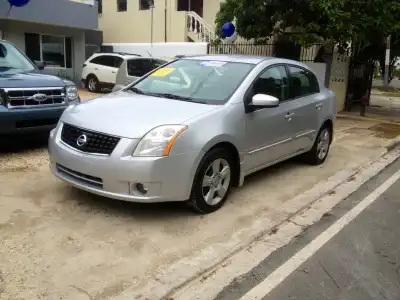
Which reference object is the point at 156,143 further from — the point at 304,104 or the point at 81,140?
the point at 304,104

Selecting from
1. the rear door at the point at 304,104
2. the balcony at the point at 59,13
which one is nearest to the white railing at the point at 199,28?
the balcony at the point at 59,13

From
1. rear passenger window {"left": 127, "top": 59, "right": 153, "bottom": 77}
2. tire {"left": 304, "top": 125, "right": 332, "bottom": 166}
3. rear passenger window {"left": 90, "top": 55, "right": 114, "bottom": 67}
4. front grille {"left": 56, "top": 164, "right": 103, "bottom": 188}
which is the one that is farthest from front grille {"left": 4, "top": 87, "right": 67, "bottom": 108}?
rear passenger window {"left": 90, "top": 55, "right": 114, "bottom": 67}

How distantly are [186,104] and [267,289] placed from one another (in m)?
2.13

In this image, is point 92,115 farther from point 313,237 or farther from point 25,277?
point 313,237

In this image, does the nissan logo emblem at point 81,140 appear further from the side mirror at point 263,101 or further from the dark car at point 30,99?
the dark car at point 30,99

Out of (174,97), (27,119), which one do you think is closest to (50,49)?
(27,119)

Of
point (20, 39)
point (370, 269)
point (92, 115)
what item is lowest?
point (370, 269)

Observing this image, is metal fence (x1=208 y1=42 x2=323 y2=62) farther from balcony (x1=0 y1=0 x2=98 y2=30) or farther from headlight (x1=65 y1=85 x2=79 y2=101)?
headlight (x1=65 y1=85 x2=79 y2=101)

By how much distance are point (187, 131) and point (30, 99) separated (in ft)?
9.81

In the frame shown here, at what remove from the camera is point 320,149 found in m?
6.71

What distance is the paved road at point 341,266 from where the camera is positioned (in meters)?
3.20

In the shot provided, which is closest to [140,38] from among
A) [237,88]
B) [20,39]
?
[20,39]

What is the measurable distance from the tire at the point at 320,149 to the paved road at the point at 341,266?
1.78 m

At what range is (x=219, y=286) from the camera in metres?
3.21
